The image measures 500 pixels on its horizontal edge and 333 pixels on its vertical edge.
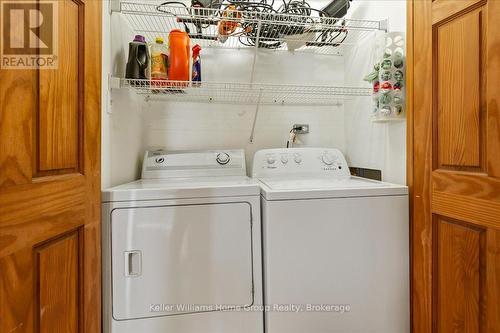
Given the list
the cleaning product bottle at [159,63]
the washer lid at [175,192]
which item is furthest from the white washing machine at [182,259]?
the cleaning product bottle at [159,63]

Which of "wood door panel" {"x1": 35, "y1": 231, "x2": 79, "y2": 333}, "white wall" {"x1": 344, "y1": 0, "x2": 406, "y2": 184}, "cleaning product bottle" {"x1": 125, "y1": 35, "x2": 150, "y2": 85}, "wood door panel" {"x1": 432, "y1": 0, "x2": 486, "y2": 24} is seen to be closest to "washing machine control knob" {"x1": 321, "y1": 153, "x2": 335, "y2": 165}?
"white wall" {"x1": 344, "y1": 0, "x2": 406, "y2": 184}

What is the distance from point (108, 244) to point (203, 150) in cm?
91

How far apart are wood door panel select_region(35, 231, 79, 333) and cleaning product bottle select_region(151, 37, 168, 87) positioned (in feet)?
2.98

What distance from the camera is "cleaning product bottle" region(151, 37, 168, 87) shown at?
1.44 metres

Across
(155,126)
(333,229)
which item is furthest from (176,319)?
(155,126)

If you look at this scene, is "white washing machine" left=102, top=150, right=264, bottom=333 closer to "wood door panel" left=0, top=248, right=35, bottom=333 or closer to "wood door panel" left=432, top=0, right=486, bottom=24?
"wood door panel" left=0, top=248, right=35, bottom=333

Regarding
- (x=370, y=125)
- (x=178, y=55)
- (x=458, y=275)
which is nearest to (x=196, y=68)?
(x=178, y=55)

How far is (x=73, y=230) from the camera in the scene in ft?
3.01

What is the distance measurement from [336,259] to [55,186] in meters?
1.18

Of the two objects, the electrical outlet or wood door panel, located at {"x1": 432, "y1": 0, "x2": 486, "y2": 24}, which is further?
the electrical outlet

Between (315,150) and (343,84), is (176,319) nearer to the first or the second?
(315,150)

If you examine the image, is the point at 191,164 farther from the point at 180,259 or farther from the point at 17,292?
the point at 17,292

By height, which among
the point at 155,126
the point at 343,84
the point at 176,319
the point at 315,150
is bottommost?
the point at 176,319

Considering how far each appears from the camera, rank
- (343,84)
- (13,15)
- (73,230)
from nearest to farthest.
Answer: (13,15)
(73,230)
(343,84)
